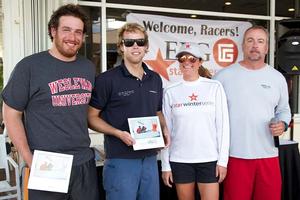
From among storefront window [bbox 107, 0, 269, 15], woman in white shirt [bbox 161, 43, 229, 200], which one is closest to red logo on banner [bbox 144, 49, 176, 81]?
storefront window [bbox 107, 0, 269, 15]

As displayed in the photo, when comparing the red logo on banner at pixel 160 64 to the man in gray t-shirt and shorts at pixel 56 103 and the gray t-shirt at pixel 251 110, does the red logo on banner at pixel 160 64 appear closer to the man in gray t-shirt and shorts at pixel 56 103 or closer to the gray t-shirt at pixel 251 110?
the gray t-shirt at pixel 251 110

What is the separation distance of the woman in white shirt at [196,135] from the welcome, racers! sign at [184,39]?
2.33 metres

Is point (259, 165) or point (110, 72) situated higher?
point (110, 72)

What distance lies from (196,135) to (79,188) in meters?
0.82

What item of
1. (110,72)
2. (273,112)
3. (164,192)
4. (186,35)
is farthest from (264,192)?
(186,35)

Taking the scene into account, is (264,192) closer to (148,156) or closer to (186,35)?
(148,156)

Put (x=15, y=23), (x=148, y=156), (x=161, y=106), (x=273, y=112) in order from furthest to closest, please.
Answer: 1. (x=15, y=23)
2. (x=273, y=112)
3. (x=161, y=106)
4. (x=148, y=156)

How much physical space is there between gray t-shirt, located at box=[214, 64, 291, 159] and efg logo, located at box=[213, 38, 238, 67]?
8.33 ft

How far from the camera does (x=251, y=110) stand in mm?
2584

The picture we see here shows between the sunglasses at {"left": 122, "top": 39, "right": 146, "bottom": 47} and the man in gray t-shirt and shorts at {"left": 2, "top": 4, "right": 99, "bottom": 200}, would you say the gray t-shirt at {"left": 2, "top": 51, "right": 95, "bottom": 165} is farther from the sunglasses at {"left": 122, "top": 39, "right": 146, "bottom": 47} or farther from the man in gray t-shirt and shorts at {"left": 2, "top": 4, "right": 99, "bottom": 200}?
the sunglasses at {"left": 122, "top": 39, "right": 146, "bottom": 47}

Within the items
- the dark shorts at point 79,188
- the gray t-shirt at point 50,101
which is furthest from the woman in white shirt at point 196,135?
the gray t-shirt at point 50,101

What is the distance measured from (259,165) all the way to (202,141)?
529 millimetres

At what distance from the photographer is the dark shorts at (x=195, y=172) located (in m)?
2.39

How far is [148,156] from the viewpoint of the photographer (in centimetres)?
228
